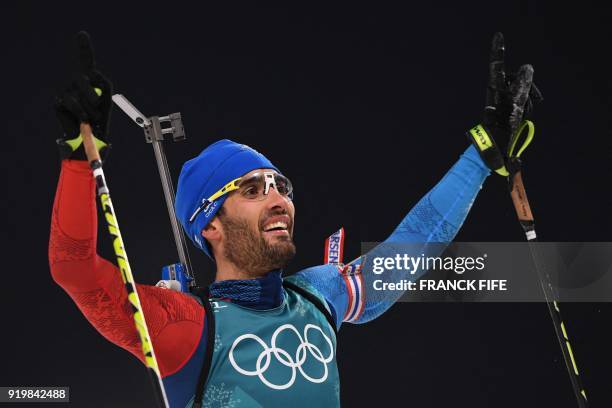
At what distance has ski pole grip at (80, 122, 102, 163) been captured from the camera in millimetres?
1172

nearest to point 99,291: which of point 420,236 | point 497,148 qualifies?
point 420,236

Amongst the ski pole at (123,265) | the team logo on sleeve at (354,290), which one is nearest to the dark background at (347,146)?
the team logo on sleeve at (354,290)

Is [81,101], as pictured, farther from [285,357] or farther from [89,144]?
[285,357]

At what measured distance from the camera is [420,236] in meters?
1.73

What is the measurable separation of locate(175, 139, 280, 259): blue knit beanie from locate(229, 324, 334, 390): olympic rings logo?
290 millimetres

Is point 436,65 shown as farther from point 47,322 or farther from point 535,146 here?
point 47,322

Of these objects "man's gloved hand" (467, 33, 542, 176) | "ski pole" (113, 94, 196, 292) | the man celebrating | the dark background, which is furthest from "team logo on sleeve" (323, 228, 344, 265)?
the dark background

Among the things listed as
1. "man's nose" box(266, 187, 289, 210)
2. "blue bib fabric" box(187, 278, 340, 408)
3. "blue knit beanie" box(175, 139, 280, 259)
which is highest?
"blue knit beanie" box(175, 139, 280, 259)

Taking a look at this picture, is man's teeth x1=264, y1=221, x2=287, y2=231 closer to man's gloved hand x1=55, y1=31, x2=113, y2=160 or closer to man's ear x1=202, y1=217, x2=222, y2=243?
man's ear x1=202, y1=217, x2=222, y2=243

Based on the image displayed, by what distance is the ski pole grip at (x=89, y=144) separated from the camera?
117cm

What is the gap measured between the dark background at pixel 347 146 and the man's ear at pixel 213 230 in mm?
1024

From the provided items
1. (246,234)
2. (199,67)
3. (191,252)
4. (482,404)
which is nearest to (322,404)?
(246,234)

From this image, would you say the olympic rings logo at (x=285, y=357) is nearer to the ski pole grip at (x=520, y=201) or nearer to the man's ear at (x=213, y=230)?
the man's ear at (x=213, y=230)

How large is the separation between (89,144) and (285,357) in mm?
540
